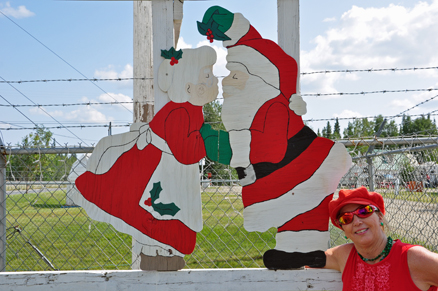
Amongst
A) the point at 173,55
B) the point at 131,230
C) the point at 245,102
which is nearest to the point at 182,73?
the point at 173,55

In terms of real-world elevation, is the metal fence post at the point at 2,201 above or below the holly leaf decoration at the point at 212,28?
below

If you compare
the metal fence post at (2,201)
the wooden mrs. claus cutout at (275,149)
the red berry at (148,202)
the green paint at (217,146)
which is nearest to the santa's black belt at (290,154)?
the wooden mrs. claus cutout at (275,149)

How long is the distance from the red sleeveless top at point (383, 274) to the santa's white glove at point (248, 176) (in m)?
0.74

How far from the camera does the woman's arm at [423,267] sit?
1.56m

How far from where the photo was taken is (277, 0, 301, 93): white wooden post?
186 cm

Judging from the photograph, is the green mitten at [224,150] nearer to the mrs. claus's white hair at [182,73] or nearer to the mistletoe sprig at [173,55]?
the mrs. claus's white hair at [182,73]

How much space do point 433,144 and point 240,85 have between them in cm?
158

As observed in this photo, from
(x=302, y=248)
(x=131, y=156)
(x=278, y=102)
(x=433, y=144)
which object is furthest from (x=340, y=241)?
(x=131, y=156)

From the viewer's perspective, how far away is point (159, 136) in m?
1.83

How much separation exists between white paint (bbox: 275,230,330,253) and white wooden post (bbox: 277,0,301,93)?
85cm

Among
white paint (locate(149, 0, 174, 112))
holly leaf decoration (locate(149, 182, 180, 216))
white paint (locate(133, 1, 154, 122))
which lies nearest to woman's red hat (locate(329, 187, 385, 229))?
holly leaf decoration (locate(149, 182, 180, 216))

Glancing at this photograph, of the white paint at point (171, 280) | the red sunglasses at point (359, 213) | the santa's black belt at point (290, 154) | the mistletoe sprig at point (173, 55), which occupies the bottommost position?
the white paint at point (171, 280)

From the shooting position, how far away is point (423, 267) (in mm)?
1573

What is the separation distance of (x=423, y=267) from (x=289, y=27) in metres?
1.51
